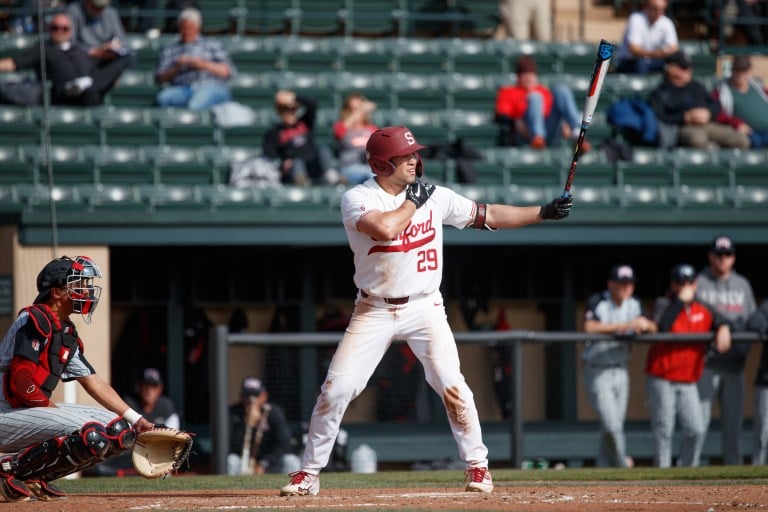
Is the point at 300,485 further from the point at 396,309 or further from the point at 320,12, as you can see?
the point at 320,12

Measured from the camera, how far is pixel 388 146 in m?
6.00

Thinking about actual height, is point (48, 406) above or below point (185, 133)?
below

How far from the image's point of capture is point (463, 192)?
1105 cm

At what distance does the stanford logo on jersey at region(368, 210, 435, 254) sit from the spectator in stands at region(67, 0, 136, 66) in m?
6.43

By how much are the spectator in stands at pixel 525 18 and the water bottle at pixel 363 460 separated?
586 centimetres

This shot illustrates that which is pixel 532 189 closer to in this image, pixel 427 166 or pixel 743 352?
pixel 427 166

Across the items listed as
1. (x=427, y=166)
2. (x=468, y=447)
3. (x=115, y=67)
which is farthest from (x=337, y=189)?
(x=468, y=447)

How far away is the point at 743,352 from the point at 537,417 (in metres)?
1.72

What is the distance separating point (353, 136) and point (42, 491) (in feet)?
19.0

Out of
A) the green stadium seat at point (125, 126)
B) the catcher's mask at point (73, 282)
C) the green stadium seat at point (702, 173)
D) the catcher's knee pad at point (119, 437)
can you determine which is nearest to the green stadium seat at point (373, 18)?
→ the green stadium seat at point (125, 126)

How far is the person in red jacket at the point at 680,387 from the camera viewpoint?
9.55 m

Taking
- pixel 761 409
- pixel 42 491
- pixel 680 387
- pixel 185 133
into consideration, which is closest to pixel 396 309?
pixel 42 491

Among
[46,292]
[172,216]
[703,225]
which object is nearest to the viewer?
[46,292]

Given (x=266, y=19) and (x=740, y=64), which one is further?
(x=266, y=19)
